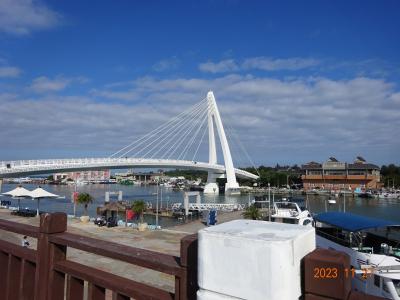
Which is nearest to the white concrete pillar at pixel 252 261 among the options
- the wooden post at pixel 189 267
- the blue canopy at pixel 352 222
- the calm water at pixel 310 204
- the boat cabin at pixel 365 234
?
the wooden post at pixel 189 267

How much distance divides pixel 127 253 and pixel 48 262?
70 cm

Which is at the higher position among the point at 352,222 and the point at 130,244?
the point at 352,222

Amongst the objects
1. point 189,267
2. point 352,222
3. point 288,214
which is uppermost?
point 189,267

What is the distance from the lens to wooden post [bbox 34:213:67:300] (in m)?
2.10

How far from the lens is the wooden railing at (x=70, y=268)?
1.47 meters

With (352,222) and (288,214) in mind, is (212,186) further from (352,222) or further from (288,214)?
(352,222)

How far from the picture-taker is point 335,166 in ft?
255

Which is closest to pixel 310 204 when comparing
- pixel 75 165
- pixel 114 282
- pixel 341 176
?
pixel 341 176

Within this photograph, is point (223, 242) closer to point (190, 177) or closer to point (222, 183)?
point (222, 183)

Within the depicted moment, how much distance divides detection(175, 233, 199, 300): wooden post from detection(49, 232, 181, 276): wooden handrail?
1.7 inches

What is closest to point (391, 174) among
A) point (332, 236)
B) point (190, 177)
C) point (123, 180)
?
point (190, 177)

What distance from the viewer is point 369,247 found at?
443 inches

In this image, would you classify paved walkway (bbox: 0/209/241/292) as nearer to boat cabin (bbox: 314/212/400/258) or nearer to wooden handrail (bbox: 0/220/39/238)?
wooden handrail (bbox: 0/220/39/238)

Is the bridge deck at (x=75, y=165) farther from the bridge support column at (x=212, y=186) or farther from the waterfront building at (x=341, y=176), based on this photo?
the waterfront building at (x=341, y=176)
